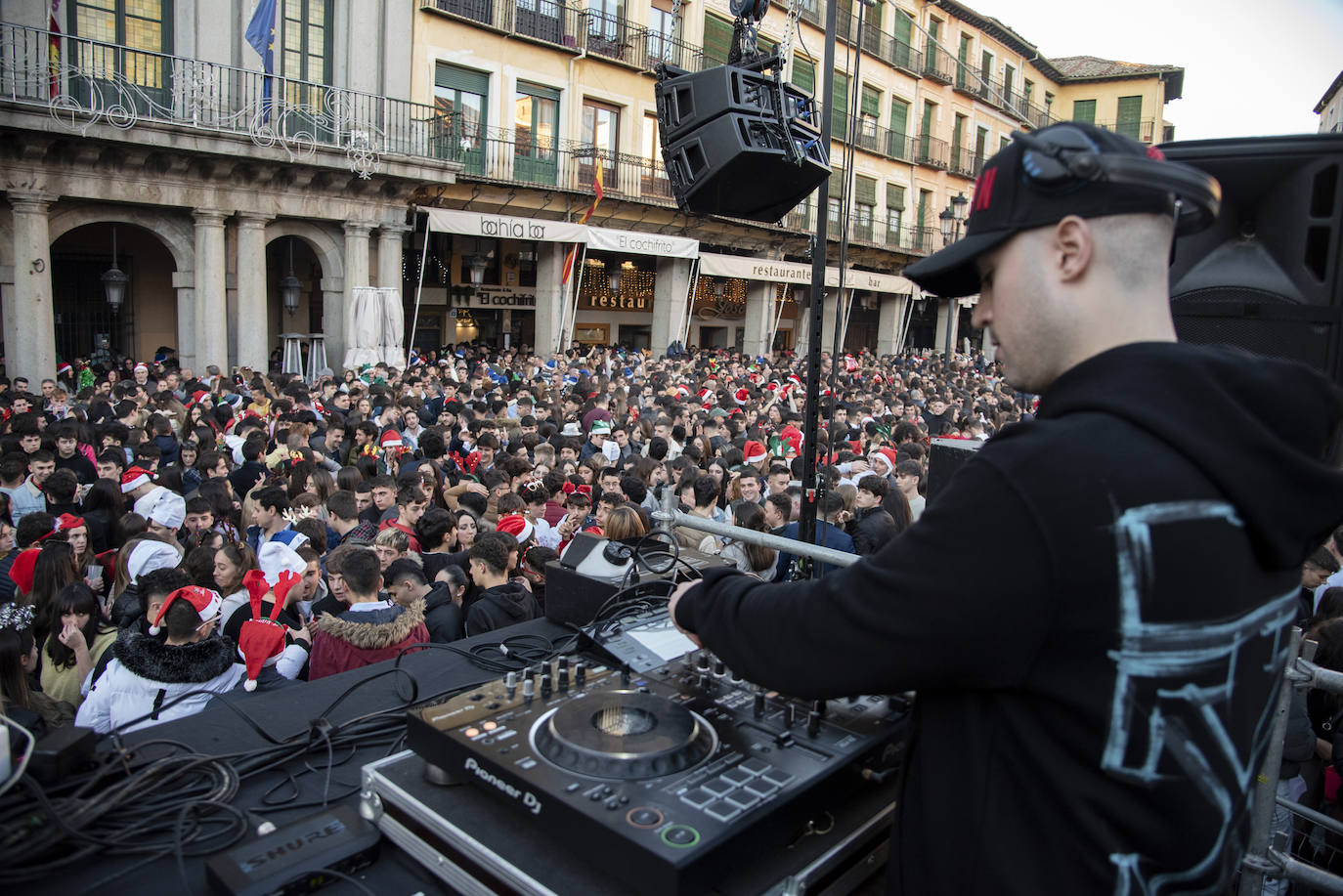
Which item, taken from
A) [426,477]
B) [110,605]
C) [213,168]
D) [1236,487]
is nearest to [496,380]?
[213,168]

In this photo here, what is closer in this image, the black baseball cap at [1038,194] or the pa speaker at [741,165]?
the black baseball cap at [1038,194]

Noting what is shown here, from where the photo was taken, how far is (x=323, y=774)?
203 cm

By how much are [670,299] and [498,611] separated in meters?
21.3

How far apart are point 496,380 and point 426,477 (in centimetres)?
971

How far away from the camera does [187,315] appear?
53.3 ft

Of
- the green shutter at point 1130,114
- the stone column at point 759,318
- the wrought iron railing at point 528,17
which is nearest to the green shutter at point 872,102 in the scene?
the stone column at point 759,318

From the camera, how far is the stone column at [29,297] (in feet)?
45.6

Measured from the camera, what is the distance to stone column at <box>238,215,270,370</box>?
16.1m

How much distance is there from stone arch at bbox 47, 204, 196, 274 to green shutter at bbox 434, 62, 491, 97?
7.18 m

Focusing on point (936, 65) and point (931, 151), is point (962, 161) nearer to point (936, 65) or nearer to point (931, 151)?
point (931, 151)

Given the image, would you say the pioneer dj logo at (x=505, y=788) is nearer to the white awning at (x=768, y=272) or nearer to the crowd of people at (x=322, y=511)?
the crowd of people at (x=322, y=511)

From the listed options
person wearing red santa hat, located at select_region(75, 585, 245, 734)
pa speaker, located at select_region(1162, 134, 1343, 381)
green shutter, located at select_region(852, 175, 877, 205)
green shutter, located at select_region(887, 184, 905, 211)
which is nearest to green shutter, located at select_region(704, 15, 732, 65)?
green shutter, located at select_region(852, 175, 877, 205)

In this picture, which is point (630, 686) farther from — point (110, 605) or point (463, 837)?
point (110, 605)

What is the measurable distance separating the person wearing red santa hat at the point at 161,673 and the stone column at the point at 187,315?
13475mm
